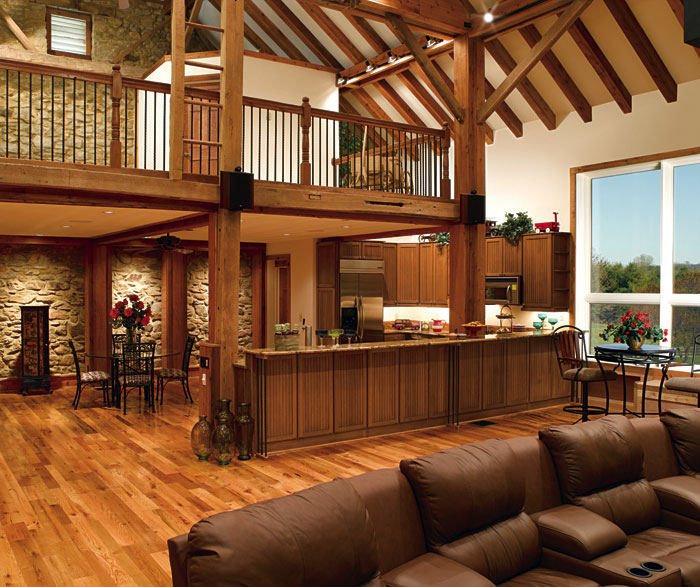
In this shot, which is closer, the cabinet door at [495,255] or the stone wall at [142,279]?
the cabinet door at [495,255]

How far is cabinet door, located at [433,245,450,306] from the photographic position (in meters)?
11.2

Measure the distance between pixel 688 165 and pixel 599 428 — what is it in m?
6.29

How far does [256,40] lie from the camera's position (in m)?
11.5

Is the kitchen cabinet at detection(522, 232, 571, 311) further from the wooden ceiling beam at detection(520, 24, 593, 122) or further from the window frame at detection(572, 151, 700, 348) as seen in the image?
the wooden ceiling beam at detection(520, 24, 593, 122)

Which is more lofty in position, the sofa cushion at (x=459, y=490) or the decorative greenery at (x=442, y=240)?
the decorative greenery at (x=442, y=240)

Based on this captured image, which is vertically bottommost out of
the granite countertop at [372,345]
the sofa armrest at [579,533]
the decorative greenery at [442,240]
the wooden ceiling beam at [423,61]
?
the sofa armrest at [579,533]

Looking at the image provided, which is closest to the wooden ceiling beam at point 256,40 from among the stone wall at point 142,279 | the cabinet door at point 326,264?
the cabinet door at point 326,264

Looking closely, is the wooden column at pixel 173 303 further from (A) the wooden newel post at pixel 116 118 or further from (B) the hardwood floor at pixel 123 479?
(A) the wooden newel post at pixel 116 118

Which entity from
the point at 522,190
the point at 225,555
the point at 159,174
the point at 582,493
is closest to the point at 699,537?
the point at 582,493

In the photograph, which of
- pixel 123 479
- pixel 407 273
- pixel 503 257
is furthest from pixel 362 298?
pixel 123 479

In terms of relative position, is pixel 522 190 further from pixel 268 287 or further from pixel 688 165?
pixel 268 287

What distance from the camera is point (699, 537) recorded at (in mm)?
3533

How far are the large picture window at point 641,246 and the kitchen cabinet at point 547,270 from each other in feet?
0.70

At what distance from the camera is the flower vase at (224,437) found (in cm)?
602
